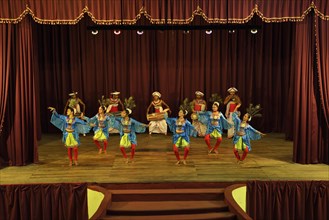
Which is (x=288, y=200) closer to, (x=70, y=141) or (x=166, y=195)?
(x=166, y=195)

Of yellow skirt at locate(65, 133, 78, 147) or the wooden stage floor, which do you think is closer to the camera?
the wooden stage floor

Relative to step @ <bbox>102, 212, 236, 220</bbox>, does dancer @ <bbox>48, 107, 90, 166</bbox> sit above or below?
above

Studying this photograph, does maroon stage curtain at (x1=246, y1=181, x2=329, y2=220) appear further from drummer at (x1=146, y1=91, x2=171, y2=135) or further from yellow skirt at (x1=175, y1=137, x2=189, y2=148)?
drummer at (x1=146, y1=91, x2=171, y2=135)

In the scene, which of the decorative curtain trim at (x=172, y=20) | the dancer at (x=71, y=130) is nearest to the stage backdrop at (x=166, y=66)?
the decorative curtain trim at (x=172, y=20)

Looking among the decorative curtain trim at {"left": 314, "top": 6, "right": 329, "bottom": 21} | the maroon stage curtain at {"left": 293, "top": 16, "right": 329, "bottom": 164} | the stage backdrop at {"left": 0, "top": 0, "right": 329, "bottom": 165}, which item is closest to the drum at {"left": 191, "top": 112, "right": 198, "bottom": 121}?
the stage backdrop at {"left": 0, "top": 0, "right": 329, "bottom": 165}

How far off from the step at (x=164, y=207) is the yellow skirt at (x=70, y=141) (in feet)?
4.92

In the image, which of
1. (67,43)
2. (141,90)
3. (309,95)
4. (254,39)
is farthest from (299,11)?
(67,43)

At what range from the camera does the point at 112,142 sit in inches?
396

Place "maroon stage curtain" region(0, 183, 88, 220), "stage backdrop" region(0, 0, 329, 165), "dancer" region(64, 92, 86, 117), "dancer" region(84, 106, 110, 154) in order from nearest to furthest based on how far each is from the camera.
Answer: "maroon stage curtain" region(0, 183, 88, 220) < "dancer" region(84, 106, 110, 154) < "dancer" region(64, 92, 86, 117) < "stage backdrop" region(0, 0, 329, 165)

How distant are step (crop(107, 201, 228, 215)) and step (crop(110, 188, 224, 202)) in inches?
2.7

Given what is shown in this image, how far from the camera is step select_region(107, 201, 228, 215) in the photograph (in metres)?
6.85

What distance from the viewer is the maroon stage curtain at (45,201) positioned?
7305mm

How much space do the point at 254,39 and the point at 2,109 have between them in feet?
19.1

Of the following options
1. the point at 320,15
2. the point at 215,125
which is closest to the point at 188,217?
the point at 215,125
